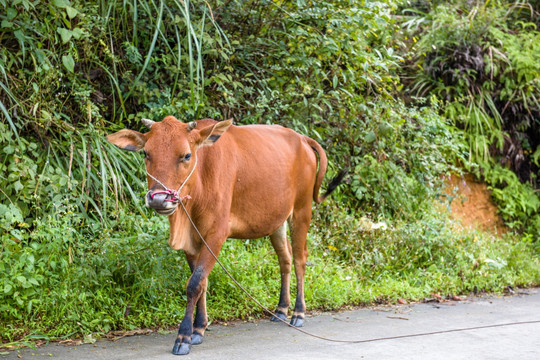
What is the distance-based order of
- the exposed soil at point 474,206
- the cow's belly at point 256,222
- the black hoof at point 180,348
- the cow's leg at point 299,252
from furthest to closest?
the exposed soil at point 474,206 < the cow's leg at point 299,252 < the cow's belly at point 256,222 < the black hoof at point 180,348

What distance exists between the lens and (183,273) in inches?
227

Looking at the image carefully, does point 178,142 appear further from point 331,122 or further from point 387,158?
point 387,158

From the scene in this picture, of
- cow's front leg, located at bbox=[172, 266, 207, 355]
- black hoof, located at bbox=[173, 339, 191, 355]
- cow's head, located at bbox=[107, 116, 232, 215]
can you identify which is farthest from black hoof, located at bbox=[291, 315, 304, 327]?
cow's head, located at bbox=[107, 116, 232, 215]

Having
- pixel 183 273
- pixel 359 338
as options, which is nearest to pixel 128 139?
pixel 183 273

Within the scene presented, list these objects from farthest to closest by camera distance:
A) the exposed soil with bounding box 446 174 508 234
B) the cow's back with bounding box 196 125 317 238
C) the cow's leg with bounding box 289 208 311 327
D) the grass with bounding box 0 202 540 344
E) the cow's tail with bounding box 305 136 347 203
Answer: the exposed soil with bounding box 446 174 508 234
the cow's tail with bounding box 305 136 347 203
the cow's leg with bounding box 289 208 311 327
the cow's back with bounding box 196 125 317 238
the grass with bounding box 0 202 540 344

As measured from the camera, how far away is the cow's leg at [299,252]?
577 centimetres

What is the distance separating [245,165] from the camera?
5.46 m

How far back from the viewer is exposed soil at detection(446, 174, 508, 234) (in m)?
9.87

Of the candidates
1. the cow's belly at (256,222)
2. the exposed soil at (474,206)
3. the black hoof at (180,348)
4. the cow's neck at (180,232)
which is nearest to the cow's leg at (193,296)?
the black hoof at (180,348)

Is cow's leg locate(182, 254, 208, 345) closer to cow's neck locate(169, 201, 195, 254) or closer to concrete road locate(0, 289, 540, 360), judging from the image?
concrete road locate(0, 289, 540, 360)

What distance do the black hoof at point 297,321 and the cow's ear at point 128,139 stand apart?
2.01 metres

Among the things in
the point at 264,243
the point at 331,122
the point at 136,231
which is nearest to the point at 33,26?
the point at 136,231

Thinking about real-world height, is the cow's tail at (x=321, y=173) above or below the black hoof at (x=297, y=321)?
above

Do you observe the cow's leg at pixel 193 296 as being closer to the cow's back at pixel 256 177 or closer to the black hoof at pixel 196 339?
the black hoof at pixel 196 339
